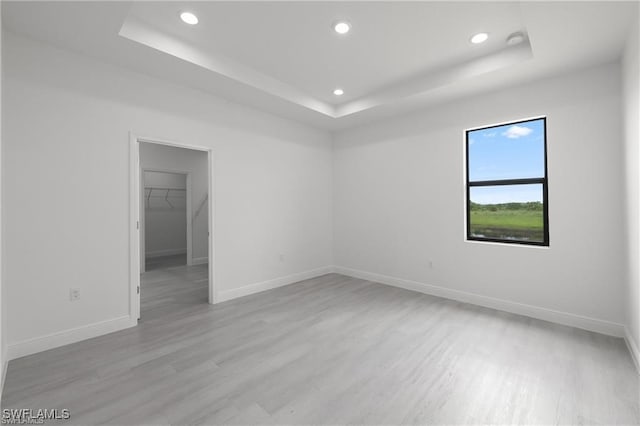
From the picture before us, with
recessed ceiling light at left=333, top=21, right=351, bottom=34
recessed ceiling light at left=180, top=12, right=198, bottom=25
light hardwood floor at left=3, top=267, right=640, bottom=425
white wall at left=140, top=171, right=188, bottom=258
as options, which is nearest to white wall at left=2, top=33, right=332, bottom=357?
light hardwood floor at left=3, top=267, right=640, bottom=425

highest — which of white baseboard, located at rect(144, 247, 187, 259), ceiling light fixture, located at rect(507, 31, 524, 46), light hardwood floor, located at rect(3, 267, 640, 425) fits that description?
ceiling light fixture, located at rect(507, 31, 524, 46)

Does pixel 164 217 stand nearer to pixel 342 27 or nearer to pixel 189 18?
pixel 189 18

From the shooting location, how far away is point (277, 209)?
459 centimetres

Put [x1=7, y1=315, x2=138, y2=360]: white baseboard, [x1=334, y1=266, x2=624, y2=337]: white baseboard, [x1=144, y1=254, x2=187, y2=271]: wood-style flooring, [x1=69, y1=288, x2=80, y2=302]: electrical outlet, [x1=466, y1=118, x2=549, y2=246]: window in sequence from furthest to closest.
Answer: [x1=144, y1=254, x2=187, y2=271]: wood-style flooring
[x1=466, y1=118, x2=549, y2=246]: window
[x1=334, y1=266, x2=624, y2=337]: white baseboard
[x1=69, y1=288, x2=80, y2=302]: electrical outlet
[x1=7, y1=315, x2=138, y2=360]: white baseboard

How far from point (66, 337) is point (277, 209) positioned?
112 inches

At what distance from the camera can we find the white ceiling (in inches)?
89.1

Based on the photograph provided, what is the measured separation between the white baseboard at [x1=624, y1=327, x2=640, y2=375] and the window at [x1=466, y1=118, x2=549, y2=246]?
1.02 metres

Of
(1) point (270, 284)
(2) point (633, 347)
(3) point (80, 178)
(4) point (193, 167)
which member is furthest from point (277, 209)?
(2) point (633, 347)

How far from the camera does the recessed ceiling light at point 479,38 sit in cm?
273

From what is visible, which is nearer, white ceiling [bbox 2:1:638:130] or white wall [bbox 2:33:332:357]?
white ceiling [bbox 2:1:638:130]

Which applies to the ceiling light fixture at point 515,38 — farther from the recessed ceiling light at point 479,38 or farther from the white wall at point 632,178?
the white wall at point 632,178

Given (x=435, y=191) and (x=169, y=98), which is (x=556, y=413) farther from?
(x=169, y=98)

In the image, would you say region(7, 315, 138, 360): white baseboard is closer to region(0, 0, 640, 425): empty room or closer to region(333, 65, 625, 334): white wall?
region(0, 0, 640, 425): empty room

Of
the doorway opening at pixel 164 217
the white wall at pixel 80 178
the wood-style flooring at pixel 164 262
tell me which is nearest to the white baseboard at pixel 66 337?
the white wall at pixel 80 178
